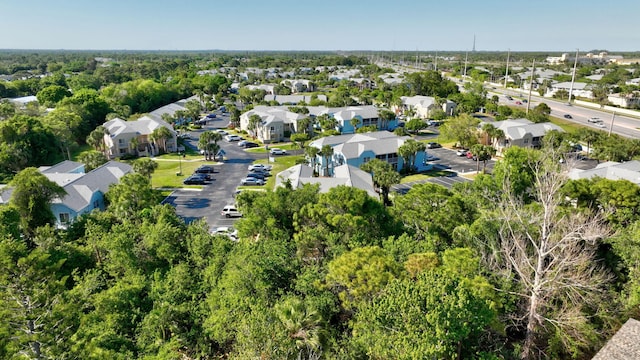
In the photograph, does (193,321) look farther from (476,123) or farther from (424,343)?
(476,123)

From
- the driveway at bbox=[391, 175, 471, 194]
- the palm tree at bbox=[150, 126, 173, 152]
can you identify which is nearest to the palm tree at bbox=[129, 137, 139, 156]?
the palm tree at bbox=[150, 126, 173, 152]

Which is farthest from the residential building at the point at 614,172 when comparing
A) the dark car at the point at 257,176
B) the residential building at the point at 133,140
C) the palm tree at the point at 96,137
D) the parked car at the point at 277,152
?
the palm tree at the point at 96,137

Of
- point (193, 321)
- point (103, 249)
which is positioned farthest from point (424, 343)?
point (103, 249)

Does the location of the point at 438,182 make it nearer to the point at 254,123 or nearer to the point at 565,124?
the point at 254,123

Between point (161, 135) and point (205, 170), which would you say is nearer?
point (205, 170)

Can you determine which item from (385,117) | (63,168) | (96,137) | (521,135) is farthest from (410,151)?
(96,137)

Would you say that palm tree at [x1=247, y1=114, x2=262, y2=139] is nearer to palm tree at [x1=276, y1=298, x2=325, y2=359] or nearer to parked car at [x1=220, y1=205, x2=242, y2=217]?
parked car at [x1=220, y1=205, x2=242, y2=217]
